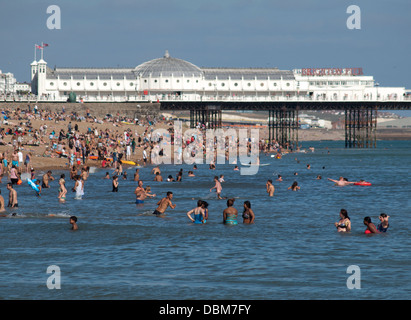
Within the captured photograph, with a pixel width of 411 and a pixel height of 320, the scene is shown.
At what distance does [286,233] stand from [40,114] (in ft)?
208

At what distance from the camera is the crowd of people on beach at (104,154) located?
92.8 feet

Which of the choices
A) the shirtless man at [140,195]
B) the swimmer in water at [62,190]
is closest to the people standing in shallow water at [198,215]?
the shirtless man at [140,195]

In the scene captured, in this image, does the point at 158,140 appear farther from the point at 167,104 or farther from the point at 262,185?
the point at 262,185

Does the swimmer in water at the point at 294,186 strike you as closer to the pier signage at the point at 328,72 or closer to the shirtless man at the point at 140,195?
the shirtless man at the point at 140,195

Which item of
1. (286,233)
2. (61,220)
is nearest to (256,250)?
(286,233)

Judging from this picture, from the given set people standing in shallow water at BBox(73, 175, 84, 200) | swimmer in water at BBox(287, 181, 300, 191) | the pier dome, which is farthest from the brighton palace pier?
people standing in shallow water at BBox(73, 175, 84, 200)

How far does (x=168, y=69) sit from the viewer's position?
131625 millimetres

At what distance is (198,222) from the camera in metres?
28.0

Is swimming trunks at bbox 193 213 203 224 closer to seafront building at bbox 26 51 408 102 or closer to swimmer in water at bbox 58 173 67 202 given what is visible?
swimmer in water at bbox 58 173 67 202

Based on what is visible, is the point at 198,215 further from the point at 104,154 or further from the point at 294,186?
the point at 104,154

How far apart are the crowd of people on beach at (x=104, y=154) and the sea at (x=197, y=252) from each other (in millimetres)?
611
